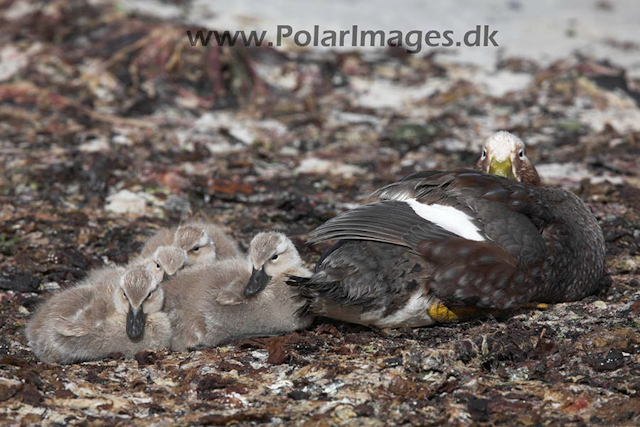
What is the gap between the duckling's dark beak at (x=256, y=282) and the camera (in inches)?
175

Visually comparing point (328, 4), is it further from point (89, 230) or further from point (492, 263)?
point (492, 263)

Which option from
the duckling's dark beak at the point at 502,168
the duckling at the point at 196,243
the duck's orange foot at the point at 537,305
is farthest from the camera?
the duckling's dark beak at the point at 502,168

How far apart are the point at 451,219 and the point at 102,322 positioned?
2014mm

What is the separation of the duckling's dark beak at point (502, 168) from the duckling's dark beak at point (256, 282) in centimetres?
187

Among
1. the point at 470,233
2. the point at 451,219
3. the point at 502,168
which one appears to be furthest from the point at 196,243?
the point at 502,168

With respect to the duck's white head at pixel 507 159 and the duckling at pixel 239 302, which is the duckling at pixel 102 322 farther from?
the duck's white head at pixel 507 159

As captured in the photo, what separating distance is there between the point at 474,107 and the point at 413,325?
16.5ft

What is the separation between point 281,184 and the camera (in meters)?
7.00

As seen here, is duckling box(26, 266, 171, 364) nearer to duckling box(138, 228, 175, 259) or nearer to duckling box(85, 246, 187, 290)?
duckling box(85, 246, 187, 290)

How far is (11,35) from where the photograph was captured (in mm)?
9945

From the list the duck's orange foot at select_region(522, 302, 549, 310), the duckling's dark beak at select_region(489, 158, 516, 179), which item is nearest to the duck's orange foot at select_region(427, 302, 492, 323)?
the duck's orange foot at select_region(522, 302, 549, 310)

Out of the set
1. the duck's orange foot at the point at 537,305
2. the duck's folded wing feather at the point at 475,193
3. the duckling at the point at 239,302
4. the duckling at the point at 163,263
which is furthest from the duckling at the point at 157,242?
the duck's orange foot at the point at 537,305

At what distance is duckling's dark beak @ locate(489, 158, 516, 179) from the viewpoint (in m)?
5.39

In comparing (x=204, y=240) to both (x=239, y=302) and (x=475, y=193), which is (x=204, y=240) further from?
(x=475, y=193)
